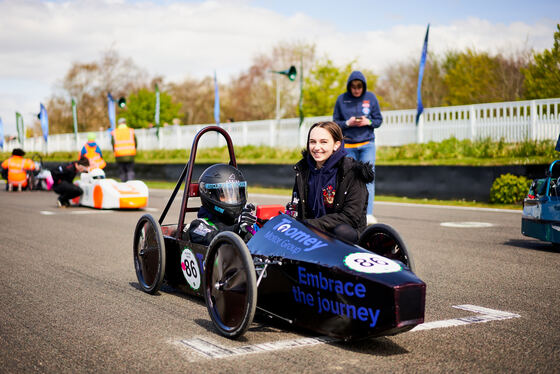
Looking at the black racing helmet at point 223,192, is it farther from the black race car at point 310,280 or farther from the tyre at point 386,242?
the tyre at point 386,242

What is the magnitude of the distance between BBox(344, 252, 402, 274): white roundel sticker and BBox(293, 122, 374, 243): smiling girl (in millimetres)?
661

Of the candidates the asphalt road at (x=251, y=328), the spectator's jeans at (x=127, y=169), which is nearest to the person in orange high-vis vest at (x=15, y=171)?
the spectator's jeans at (x=127, y=169)

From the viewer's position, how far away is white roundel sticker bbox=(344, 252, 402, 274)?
11.4 ft

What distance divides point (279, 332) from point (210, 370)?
83cm

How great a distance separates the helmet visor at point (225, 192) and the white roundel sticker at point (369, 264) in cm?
161

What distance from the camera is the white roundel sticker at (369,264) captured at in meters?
3.47

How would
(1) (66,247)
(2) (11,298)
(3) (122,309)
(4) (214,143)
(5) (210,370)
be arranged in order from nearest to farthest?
1. (5) (210,370)
2. (3) (122,309)
3. (2) (11,298)
4. (1) (66,247)
5. (4) (214,143)

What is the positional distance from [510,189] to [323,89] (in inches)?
1495

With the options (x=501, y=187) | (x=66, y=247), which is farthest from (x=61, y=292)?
(x=501, y=187)

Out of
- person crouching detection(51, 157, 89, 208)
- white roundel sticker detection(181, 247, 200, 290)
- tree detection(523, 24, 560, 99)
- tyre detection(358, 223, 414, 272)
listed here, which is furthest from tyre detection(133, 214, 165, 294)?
tree detection(523, 24, 560, 99)

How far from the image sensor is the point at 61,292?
17.6 feet

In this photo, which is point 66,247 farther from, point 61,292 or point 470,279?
point 470,279

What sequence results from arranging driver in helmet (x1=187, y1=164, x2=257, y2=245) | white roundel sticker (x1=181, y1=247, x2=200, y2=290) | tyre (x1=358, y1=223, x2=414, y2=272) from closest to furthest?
1. tyre (x1=358, y1=223, x2=414, y2=272)
2. white roundel sticker (x1=181, y1=247, x2=200, y2=290)
3. driver in helmet (x1=187, y1=164, x2=257, y2=245)

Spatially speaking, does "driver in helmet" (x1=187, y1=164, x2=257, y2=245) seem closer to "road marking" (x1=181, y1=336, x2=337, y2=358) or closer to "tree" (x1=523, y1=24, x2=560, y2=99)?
"road marking" (x1=181, y1=336, x2=337, y2=358)
